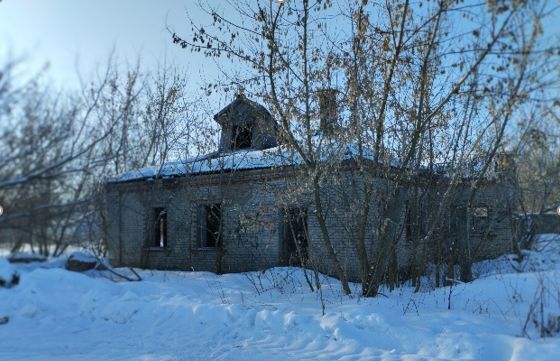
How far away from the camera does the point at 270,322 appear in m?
7.82

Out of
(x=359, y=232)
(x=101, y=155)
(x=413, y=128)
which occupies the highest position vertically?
(x=413, y=128)

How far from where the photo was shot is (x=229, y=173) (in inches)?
621

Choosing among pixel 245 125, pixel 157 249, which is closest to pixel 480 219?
pixel 245 125

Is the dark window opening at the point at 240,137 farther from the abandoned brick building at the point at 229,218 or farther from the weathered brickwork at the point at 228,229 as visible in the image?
the weathered brickwork at the point at 228,229

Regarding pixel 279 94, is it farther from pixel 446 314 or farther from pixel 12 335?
pixel 12 335

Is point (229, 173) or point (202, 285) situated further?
point (229, 173)

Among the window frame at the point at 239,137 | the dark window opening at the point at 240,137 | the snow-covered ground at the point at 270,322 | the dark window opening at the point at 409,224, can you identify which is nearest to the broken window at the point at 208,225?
the dark window opening at the point at 240,137

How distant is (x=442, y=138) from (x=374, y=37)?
2.88 m

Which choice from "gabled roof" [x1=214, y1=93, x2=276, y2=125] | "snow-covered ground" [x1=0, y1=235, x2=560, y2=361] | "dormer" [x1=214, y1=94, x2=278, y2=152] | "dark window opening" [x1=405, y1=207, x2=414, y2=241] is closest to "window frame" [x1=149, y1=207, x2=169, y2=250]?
"dormer" [x1=214, y1=94, x2=278, y2=152]

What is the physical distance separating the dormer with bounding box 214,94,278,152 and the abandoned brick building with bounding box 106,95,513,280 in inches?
1.5

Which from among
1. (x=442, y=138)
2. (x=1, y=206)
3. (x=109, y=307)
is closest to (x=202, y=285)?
(x=109, y=307)

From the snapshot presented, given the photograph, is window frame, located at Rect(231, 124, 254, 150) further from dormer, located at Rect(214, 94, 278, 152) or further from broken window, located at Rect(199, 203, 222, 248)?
broken window, located at Rect(199, 203, 222, 248)

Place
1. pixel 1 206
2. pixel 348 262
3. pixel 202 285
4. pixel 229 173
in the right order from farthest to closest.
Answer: pixel 229 173, pixel 348 262, pixel 202 285, pixel 1 206

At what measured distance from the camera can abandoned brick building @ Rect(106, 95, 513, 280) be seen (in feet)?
40.4
